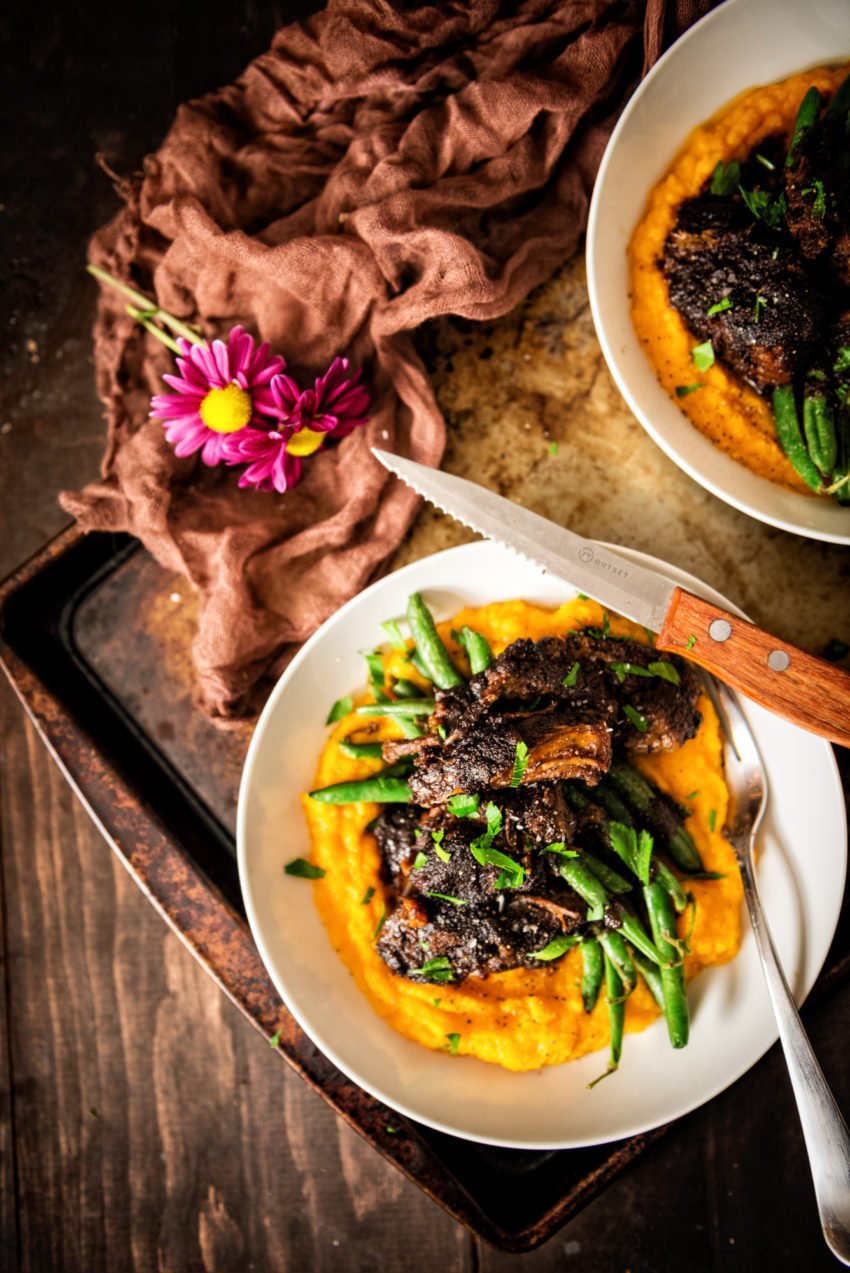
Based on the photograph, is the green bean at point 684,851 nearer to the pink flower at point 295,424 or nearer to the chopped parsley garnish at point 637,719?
the chopped parsley garnish at point 637,719

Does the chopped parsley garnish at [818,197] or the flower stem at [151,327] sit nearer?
the chopped parsley garnish at [818,197]

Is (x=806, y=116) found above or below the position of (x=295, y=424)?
above

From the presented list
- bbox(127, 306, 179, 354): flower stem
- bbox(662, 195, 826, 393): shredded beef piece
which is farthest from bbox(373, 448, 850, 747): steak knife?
bbox(127, 306, 179, 354): flower stem

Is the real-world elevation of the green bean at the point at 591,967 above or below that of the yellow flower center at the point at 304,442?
below

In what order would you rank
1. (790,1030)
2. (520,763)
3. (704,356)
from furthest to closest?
1. (704,356)
2. (790,1030)
3. (520,763)

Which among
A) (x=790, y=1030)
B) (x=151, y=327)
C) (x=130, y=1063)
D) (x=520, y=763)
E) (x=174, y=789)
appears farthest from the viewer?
(x=130, y=1063)

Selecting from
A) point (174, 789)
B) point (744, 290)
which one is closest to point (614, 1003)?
point (174, 789)

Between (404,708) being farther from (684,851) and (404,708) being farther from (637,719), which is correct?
(684,851)

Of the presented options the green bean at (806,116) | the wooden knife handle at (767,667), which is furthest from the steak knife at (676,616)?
the green bean at (806,116)
